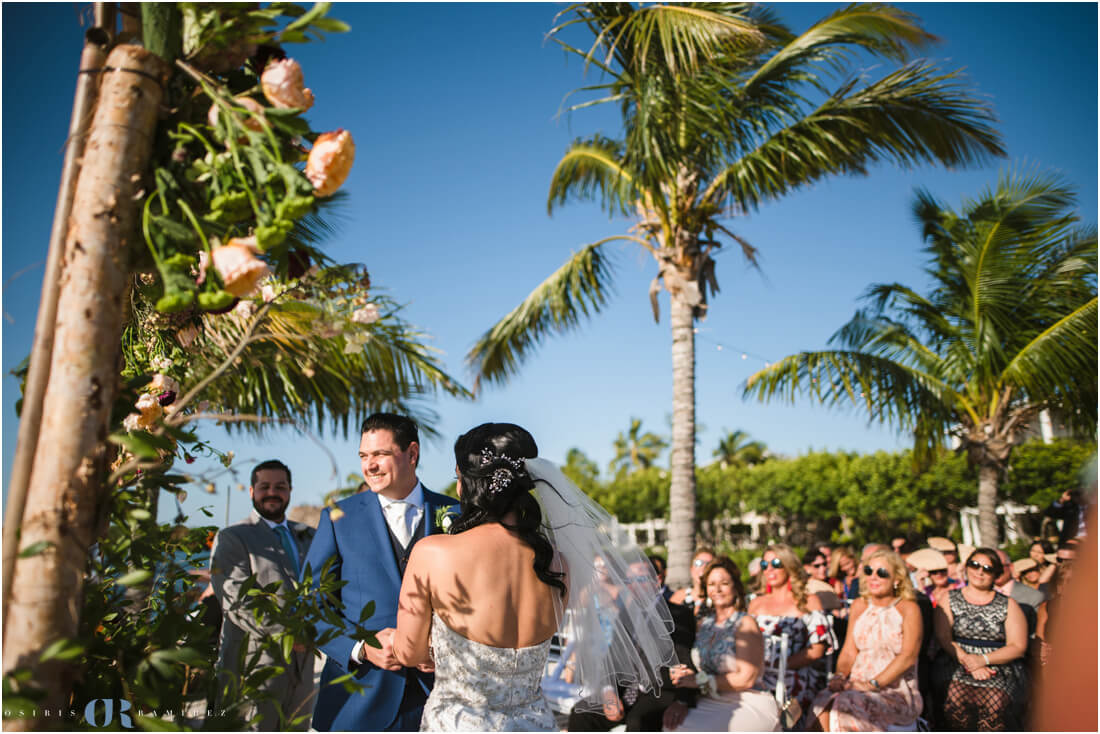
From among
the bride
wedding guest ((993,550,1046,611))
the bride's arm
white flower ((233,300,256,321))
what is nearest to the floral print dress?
wedding guest ((993,550,1046,611))

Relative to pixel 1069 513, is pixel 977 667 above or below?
below

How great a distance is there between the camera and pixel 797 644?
571 centimetres

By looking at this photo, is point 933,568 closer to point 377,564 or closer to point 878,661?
point 878,661

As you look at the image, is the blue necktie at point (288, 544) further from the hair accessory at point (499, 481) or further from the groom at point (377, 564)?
the hair accessory at point (499, 481)

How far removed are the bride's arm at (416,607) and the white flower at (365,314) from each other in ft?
3.03

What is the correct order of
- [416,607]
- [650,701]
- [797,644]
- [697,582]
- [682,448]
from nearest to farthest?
[416,607]
[650,701]
[797,644]
[697,582]
[682,448]

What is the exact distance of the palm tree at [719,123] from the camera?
26.2 feet

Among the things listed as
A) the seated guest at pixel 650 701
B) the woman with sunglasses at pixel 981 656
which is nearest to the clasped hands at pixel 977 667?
the woman with sunglasses at pixel 981 656

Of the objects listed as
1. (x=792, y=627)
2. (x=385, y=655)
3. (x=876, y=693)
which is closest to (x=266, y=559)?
(x=385, y=655)

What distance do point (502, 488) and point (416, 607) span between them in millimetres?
535

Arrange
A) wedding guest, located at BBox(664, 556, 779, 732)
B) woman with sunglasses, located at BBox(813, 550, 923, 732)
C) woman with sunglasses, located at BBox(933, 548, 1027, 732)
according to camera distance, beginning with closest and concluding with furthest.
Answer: wedding guest, located at BBox(664, 556, 779, 732), woman with sunglasses, located at BBox(813, 550, 923, 732), woman with sunglasses, located at BBox(933, 548, 1027, 732)

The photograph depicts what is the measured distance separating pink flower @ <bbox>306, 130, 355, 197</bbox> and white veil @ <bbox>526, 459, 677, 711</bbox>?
1.89 meters

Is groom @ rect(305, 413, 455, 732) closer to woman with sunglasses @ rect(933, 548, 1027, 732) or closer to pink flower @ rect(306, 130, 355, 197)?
pink flower @ rect(306, 130, 355, 197)

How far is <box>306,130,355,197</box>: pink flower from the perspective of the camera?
1.37 meters
